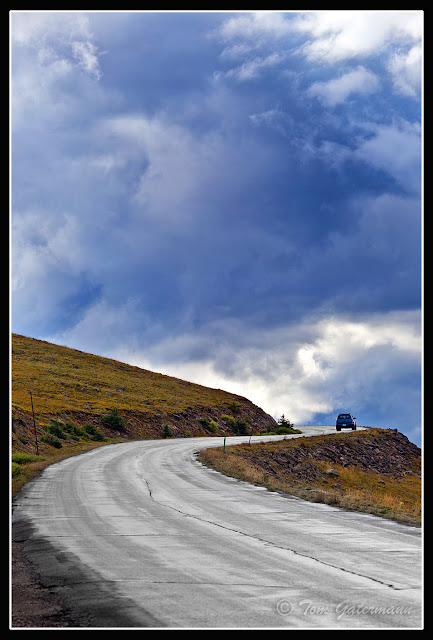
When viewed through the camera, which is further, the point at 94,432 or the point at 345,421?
the point at 345,421

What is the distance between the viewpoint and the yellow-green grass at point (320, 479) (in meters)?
22.3

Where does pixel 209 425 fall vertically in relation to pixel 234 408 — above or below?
below

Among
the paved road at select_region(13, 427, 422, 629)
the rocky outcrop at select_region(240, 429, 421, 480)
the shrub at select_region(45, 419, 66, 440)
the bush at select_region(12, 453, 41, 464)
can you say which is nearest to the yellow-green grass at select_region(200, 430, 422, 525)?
the rocky outcrop at select_region(240, 429, 421, 480)

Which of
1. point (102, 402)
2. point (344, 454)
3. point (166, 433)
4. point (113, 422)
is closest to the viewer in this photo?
point (344, 454)

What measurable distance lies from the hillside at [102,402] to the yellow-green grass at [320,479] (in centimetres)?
1517

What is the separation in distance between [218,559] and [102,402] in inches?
2705

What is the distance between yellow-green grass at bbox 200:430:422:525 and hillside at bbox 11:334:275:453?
15169mm

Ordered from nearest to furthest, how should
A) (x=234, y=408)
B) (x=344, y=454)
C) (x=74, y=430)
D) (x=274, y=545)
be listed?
(x=274, y=545)
(x=344, y=454)
(x=74, y=430)
(x=234, y=408)

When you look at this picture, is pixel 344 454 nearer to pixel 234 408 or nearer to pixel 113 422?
pixel 113 422

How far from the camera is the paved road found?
7.31 meters

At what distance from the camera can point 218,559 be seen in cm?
1076

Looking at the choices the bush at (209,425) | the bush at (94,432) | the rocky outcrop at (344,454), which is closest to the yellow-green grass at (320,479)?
the rocky outcrop at (344,454)

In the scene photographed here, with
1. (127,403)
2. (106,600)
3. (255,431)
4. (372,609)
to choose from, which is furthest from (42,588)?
(255,431)

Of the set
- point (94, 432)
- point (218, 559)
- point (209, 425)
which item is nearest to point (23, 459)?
point (218, 559)
